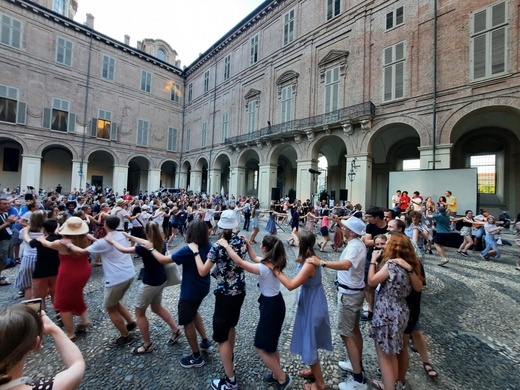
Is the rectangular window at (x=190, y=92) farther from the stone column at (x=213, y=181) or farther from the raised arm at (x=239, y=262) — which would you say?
the raised arm at (x=239, y=262)

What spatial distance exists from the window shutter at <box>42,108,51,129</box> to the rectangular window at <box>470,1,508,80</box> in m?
30.8

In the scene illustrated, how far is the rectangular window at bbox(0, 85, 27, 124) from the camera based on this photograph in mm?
19406

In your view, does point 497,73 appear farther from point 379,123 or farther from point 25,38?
point 25,38

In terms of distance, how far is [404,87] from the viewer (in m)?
13.7

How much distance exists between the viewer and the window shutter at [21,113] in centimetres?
1996

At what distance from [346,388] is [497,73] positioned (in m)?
15.4

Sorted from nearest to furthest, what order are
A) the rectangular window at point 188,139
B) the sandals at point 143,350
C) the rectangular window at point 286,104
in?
the sandals at point 143,350
the rectangular window at point 286,104
the rectangular window at point 188,139

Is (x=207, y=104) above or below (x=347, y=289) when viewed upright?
above

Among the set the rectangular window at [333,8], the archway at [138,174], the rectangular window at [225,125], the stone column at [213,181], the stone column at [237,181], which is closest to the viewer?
the rectangular window at [333,8]

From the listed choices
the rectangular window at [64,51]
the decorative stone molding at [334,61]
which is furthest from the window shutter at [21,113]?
the decorative stone molding at [334,61]

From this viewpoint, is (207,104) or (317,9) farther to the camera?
(207,104)

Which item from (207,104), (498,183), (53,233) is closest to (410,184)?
(498,183)

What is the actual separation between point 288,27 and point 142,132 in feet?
61.0

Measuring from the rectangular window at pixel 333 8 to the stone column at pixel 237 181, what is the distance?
540 inches
